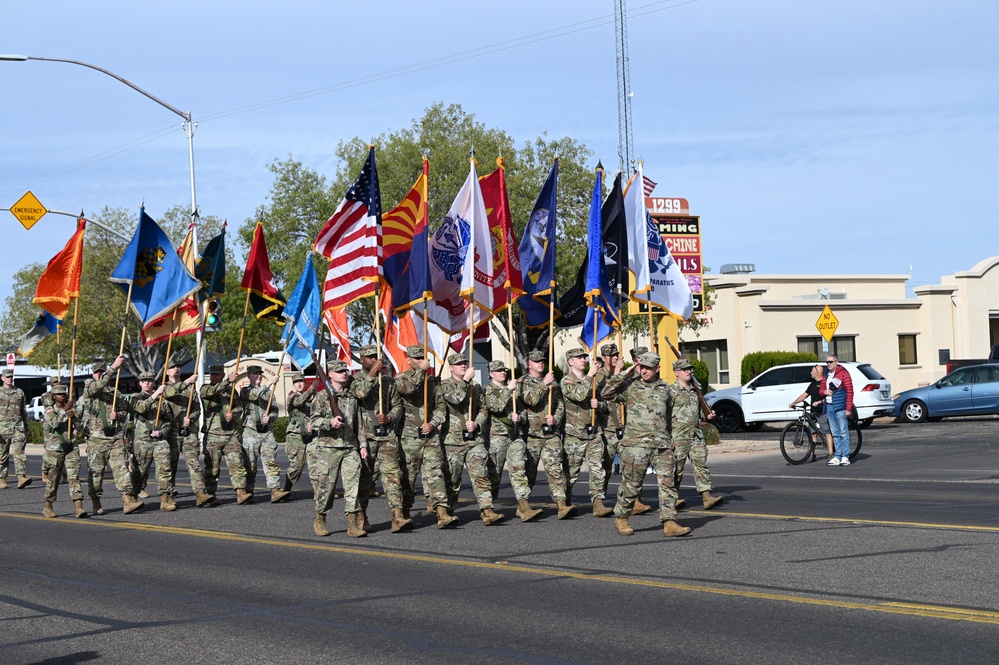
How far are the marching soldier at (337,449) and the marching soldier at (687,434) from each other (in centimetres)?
333

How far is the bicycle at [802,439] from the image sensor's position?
20.6m

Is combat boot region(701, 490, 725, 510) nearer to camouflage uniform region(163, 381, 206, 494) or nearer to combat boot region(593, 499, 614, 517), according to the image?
combat boot region(593, 499, 614, 517)

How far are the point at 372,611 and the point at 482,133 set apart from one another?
32.8 metres

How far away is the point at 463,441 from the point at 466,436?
4.4 inches

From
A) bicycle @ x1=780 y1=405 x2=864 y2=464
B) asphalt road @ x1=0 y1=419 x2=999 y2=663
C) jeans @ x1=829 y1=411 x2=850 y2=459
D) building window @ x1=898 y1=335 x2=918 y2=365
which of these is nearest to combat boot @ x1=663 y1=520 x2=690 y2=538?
asphalt road @ x1=0 y1=419 x2=999 y2=663

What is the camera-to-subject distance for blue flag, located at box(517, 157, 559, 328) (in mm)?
15688

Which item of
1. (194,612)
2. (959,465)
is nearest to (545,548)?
(194,612)

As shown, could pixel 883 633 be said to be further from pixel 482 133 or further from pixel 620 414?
pixel 482 133

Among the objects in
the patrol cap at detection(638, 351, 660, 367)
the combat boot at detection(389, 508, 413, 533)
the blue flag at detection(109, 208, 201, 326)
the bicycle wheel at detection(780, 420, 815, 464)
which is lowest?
the combat boot at detection(389, 508, 413, 533)

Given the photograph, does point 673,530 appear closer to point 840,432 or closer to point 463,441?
point 463,441

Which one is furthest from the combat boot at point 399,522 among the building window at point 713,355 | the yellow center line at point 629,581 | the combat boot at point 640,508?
the building window at point 713,355

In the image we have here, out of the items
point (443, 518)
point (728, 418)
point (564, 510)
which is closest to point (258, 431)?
point (443, 518)

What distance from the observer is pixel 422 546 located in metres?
11.7

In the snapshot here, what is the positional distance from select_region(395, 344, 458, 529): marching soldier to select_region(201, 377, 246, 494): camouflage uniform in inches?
154
